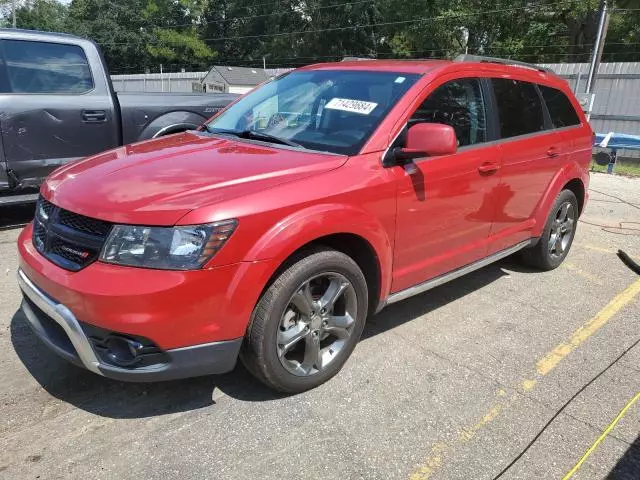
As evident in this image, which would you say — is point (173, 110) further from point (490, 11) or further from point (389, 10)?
point (389, 10)

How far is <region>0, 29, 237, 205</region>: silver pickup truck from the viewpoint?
212 inches

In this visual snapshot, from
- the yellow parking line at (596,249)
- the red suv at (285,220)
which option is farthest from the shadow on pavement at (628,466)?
the yellow parking line at (596,249)

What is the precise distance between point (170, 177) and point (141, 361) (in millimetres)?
923

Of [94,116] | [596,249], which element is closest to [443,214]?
[596,249]

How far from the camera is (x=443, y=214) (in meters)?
3.63

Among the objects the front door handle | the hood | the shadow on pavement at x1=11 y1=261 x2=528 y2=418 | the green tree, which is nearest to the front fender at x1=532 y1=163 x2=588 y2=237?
the front door handle

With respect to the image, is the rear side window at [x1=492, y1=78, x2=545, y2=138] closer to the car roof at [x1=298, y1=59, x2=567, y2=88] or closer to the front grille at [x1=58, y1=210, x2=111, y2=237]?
the car roof at [x1=298, y1=59, x2=567, y2=88]

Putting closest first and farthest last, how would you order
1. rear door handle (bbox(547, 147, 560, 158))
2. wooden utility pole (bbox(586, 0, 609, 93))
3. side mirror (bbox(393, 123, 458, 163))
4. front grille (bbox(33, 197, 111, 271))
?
1. front grille (bbox(33, 197, 111, 271))
2. side mirror (bbox(393, 123, 458, 163))
3. rear door handle (bbox(547, 147, 560, 158))
4. wooden utility pole (bbox(586, 0, 609, 93))

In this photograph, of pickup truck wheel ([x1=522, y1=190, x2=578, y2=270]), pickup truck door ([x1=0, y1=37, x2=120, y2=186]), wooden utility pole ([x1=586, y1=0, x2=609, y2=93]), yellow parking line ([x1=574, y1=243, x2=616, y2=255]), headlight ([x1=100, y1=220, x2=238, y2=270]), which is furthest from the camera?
wooden utility pole ([x1=586, y1=0, x2=609, y2=93])

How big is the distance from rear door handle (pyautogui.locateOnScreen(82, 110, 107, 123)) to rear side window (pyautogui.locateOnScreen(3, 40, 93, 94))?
0.28 m

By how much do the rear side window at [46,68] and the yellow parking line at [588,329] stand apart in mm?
5187

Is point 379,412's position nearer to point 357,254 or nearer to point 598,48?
point 357,254

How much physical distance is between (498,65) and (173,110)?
3709mm

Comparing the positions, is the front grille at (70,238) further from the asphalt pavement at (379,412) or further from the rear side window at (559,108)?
the rear side window at (559,108)
